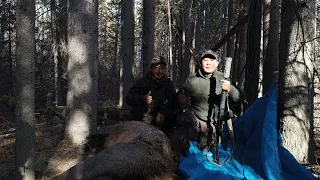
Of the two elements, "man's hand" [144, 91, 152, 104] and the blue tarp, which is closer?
the blue tarp

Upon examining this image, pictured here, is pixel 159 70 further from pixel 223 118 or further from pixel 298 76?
pixel 298 76

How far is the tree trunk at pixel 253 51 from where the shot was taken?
235 inches

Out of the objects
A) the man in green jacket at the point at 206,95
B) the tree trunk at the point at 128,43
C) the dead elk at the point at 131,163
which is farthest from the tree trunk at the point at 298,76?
the tree trunk at the point at 128,43

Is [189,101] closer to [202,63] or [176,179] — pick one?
[202,63]

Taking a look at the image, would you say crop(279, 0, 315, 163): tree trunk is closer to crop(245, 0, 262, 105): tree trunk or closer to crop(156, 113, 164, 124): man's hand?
crop(245, 0, 262, 105): tree trunk

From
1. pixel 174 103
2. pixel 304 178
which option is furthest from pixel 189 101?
pixel 304 178

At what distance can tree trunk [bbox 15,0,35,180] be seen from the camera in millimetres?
4387

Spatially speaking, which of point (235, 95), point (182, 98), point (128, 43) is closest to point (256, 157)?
point (235, 95)

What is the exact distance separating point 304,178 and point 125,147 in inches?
86.0

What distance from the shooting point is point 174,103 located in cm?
525

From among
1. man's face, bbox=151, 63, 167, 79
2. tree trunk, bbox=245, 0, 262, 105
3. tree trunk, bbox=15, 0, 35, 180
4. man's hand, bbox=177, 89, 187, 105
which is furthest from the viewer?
tree trunk, bbox=245, 0, 262, 105

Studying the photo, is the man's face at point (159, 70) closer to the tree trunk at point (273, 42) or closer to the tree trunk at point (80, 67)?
the tree trunk at point (80, 67)

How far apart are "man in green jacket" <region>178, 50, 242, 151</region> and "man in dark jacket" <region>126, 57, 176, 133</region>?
687 mm

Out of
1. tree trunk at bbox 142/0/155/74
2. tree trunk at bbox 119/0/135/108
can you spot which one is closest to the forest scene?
tree trunk at bbox 142/0/155/74
